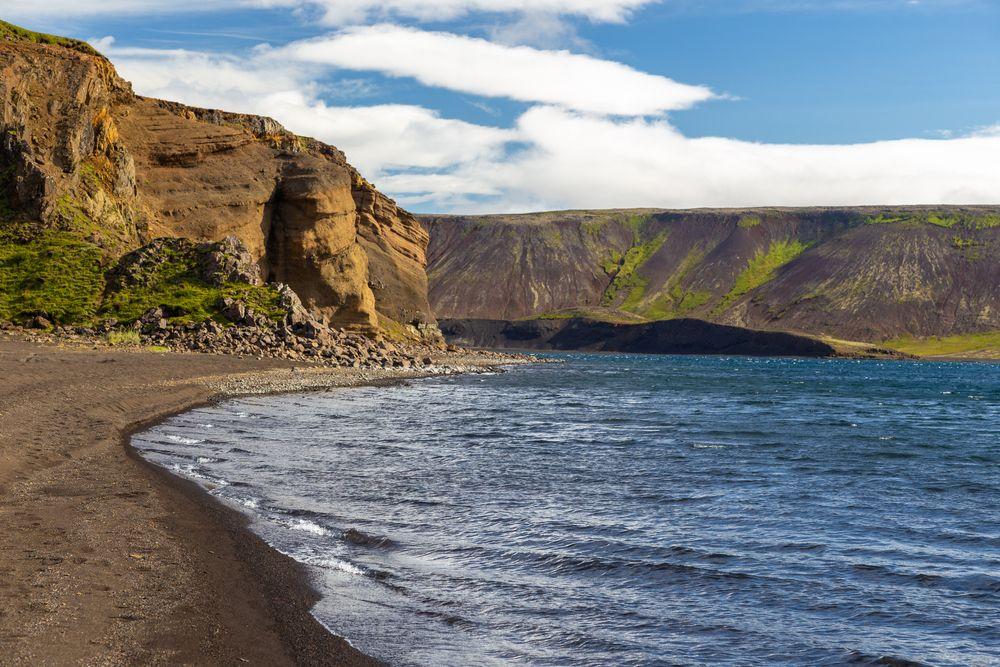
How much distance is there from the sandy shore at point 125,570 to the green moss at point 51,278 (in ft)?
127

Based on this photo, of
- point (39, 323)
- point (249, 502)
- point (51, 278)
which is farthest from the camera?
point (51, 278)

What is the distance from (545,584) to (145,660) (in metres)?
6.10

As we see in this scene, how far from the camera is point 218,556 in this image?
1248cm

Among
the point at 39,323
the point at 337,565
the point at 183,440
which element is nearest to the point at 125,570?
the point at 337,565

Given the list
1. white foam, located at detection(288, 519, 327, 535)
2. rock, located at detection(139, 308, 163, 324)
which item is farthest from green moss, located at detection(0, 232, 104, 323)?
white foam, located at detection(288, 519, 327, 535)

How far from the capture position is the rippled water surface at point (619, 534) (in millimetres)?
10539

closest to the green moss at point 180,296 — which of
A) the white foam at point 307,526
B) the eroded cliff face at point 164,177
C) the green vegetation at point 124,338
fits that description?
the green vegetation at point 124,338

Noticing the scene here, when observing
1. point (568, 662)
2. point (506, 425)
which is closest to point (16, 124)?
point (506, 425)

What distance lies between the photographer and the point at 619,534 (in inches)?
629

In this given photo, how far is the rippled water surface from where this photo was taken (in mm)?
10539

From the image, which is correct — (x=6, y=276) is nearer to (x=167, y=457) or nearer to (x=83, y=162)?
(x=83, y=162)

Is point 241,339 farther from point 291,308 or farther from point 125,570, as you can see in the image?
point 125,570

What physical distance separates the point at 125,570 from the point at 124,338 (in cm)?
4734

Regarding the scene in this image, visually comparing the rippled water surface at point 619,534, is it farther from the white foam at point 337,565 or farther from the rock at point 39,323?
the rock at point 39,323
